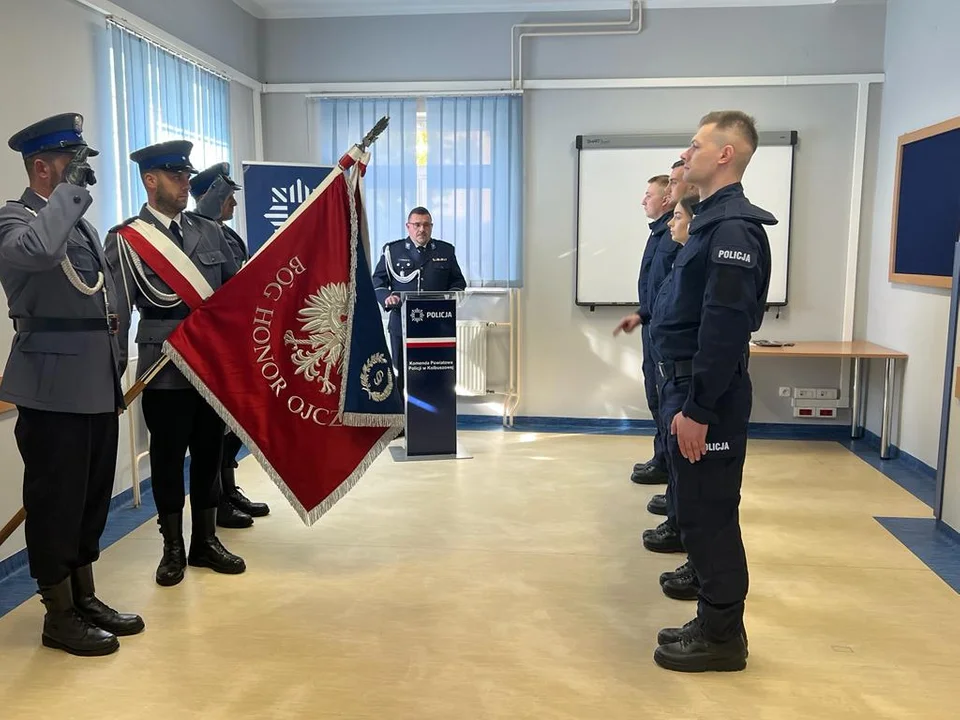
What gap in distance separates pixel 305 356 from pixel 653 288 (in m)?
1.81

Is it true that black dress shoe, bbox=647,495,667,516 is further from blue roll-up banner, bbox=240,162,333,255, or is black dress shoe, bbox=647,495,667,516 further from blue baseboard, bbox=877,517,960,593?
blue roll-up banner, bbox=240,162,333,255

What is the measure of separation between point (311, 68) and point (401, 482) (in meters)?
3.51

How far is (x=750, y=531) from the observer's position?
3852mm

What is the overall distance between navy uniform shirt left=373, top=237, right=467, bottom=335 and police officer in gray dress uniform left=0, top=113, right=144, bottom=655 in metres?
2.90

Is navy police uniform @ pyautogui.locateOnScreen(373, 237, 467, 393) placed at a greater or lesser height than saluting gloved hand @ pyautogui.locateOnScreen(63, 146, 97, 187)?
lesser

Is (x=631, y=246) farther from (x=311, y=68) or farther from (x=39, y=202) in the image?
(x=39, y=202)

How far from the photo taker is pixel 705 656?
2541 mm

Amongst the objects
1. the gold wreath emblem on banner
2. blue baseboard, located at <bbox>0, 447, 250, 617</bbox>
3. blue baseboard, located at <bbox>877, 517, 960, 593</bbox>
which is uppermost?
the gold wreath emblem on banner

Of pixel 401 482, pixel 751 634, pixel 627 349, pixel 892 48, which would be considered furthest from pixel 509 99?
pixel 751 634

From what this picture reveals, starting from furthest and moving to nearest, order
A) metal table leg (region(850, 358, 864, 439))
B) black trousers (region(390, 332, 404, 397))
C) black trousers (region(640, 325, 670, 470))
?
metal table leg (region(850, 358, 864, 439)) → black trousers (region(390, 332, 404, 397)) → black trousers (region(640, 325, 670, 470))

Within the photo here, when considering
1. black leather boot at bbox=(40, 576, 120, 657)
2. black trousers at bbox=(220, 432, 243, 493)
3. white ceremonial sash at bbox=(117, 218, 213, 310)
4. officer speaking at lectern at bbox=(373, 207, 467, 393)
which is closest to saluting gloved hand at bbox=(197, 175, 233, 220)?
white ceremonial sash at bbox=(117, 218, 213, 310)

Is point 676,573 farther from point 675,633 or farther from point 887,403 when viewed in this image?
point 887,403

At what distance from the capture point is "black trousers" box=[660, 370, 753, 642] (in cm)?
243

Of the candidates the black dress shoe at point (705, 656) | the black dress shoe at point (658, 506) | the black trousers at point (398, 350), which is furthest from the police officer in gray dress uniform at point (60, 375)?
the black trousers at point (398, 350)
